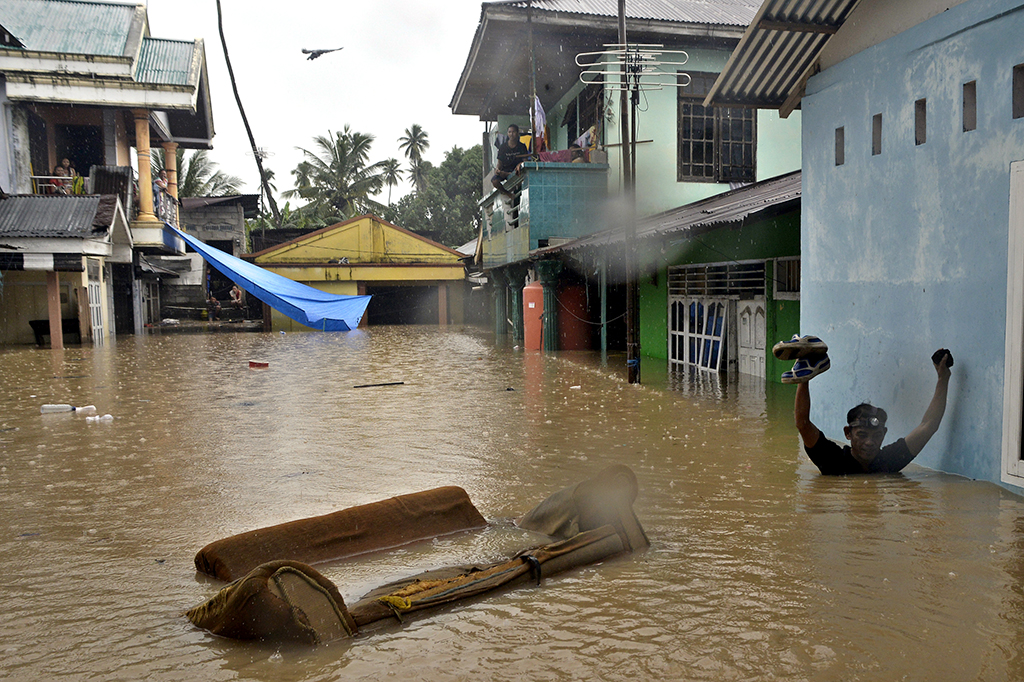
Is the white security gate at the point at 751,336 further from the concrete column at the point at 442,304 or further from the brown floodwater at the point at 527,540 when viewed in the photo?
the concrete column at the point at 442,304

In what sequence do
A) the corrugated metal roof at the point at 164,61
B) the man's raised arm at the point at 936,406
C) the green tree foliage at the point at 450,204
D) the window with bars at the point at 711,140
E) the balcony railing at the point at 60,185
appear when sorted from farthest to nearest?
1. the green tree foliage at the point at 450,204
2. the corrugated metal roof at the point at 164,61
3. the balcony railing at the point at 60,185
4. the window with bars at the point at 711,140
5. the man's raised arm at the point at 936,406

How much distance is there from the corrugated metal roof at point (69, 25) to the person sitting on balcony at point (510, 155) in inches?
381

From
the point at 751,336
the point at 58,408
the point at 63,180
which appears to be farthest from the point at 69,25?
the point at 751,336

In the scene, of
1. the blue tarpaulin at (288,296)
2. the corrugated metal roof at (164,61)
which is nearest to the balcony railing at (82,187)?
the blue tarpaulin at (288,296)

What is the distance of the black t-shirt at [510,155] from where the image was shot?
59.9 feet

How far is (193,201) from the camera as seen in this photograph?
30.9 m

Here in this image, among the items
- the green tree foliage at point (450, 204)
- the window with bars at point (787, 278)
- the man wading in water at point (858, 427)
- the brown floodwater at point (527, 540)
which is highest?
the green tree foliage at point (450, 204)

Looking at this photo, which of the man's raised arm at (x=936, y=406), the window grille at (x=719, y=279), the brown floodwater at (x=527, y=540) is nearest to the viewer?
the brown floodwater at (x=527, y=540)

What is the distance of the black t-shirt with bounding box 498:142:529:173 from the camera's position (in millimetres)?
18267

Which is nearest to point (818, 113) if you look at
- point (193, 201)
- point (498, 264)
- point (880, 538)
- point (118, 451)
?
A: point (880, 538)

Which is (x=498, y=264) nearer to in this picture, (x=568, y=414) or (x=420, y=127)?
(x=568, y=414)

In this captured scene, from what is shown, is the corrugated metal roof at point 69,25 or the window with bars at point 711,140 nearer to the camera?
the window with bars at point 711,140

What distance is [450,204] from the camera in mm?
40625

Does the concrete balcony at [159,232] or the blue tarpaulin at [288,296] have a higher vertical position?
the concrete balcony at [159,232]
